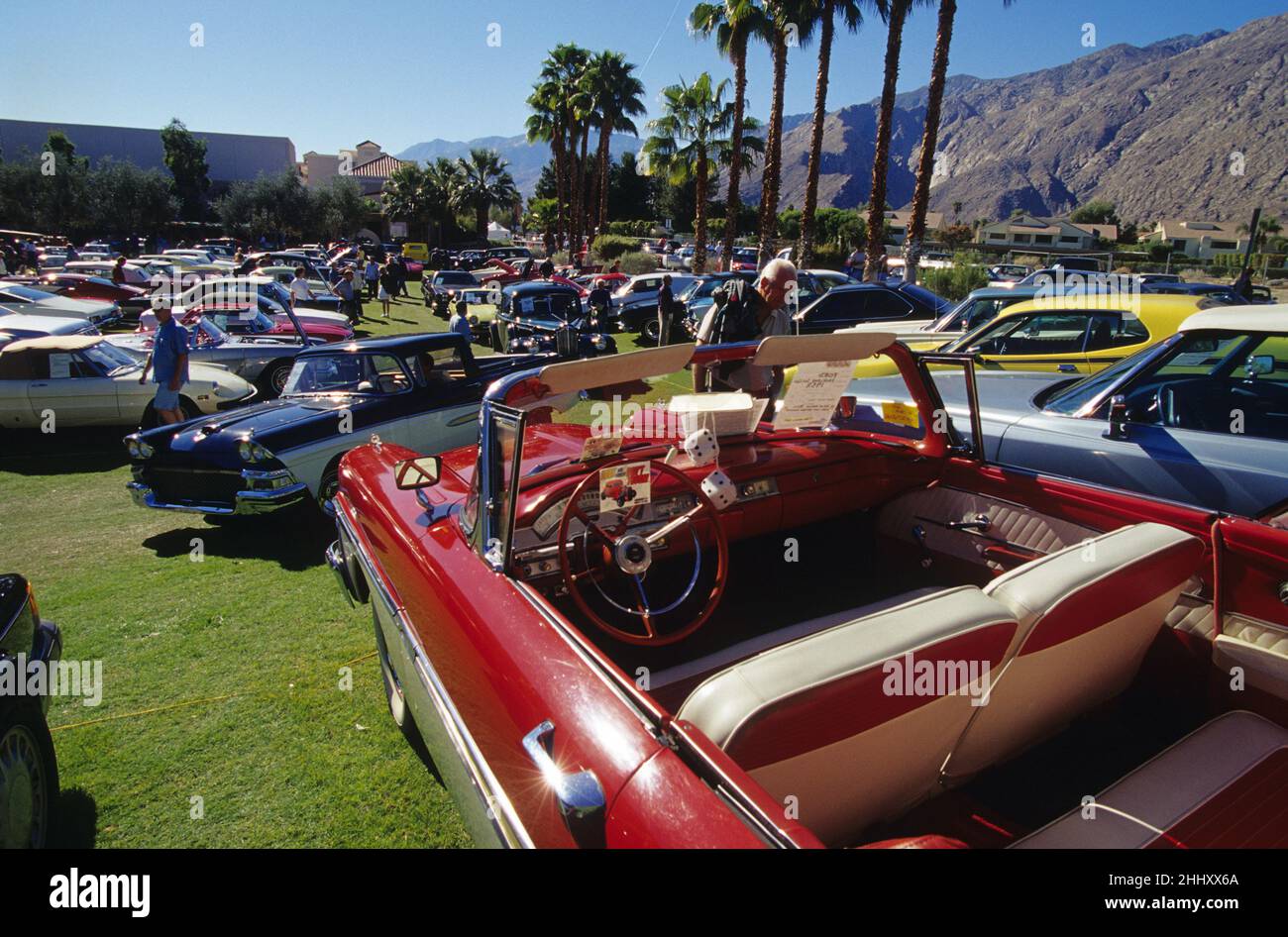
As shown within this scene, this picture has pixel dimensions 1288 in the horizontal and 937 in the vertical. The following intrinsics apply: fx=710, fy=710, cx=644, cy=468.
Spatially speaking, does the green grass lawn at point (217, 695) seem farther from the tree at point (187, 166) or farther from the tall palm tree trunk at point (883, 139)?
the tree at point (187, 166)

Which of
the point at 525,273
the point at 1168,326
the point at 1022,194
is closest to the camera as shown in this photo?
the point at 1168,326

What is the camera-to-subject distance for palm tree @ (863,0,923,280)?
17062 millimetres

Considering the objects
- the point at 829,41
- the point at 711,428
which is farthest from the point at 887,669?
the point at 829,41

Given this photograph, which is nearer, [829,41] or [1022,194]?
[829,41]

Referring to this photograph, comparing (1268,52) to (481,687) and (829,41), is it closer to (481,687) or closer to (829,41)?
(829,41)

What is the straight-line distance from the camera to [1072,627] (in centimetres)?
192

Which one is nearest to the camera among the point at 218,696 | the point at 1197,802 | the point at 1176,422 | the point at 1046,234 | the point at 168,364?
the point at 1197,802

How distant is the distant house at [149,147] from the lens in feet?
200

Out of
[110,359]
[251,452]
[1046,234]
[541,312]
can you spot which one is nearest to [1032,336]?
[251,452]

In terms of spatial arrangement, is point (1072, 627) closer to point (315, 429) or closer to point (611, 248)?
point (315, 429)

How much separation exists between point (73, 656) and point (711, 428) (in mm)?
3804

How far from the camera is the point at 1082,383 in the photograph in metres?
4.71

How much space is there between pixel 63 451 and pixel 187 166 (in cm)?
6186

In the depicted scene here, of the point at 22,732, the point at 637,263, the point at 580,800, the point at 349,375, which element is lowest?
the point at 22,732
